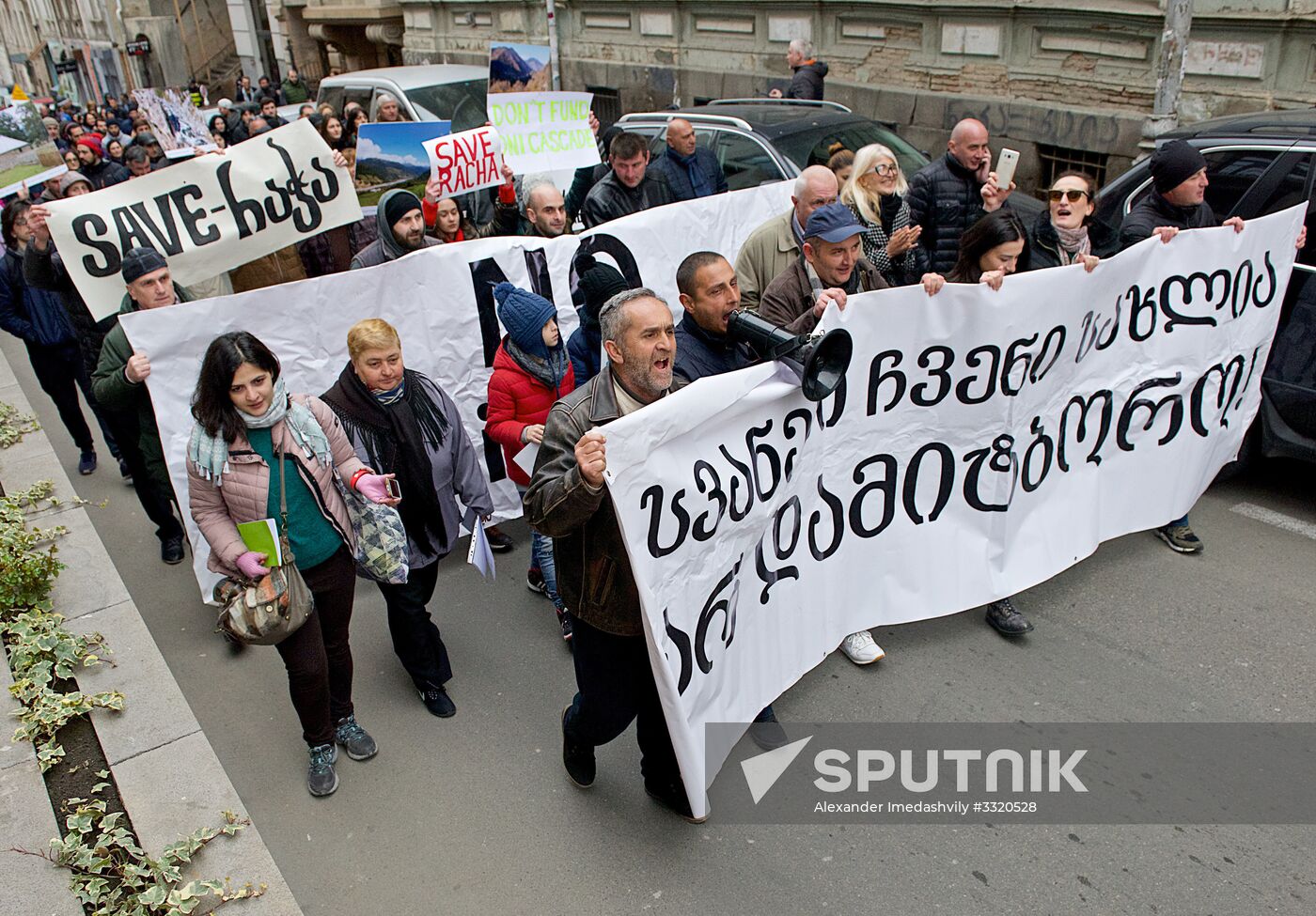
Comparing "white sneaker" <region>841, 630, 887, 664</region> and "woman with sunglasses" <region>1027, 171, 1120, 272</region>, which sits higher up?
"woman with sunglasses" <region>1027, 171, 1120, 272</region>

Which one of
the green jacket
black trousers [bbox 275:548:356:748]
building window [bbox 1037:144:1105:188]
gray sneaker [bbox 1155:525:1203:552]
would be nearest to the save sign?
the green jacket

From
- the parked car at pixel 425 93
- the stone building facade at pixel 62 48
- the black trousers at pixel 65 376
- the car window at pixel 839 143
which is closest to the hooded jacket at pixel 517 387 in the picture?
the black trousers at pixel 65 376

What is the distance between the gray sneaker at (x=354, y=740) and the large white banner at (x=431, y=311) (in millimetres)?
1265

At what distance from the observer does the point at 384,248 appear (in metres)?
5.38

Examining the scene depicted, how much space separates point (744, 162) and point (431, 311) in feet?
12.9

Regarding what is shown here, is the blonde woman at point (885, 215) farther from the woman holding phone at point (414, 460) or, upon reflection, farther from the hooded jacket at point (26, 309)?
the hooded jacket at point (26, 309)

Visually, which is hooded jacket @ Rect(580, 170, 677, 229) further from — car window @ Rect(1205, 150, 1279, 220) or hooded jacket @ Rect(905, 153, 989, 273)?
car window @ Rect(1205, 150, 1279, 220)

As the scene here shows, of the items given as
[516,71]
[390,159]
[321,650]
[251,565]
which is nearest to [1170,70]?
[516,71]

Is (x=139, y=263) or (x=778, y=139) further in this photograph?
(x=778, y=139)

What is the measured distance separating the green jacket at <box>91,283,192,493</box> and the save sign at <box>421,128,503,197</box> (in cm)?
215

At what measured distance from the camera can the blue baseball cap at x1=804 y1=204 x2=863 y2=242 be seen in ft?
12.8

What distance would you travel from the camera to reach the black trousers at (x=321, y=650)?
138 inches

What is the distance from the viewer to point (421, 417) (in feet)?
12.6

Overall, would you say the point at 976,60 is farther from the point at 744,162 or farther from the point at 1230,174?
the point at 1230,174
